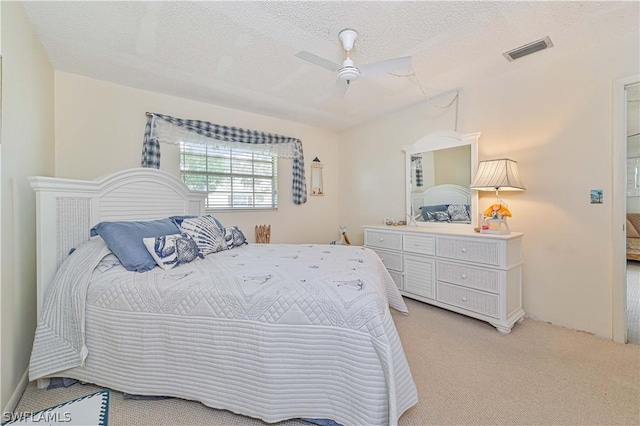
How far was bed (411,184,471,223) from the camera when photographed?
2939 millimetres

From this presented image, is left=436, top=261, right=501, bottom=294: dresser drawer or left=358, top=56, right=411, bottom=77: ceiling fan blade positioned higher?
left=358, top=56, right=411, bottom=77: ceiling fan blade

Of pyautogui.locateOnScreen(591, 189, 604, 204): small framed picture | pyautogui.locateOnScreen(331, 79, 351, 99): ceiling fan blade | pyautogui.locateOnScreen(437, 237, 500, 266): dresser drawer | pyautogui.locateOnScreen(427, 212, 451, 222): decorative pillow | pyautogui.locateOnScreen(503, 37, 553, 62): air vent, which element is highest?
pyautogui.locateOnScreen(503, 37, 553, 62): air vent

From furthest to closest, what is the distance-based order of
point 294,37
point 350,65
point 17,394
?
point 294,37, point 350,65, point 17,394

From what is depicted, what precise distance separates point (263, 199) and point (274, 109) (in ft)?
4.04

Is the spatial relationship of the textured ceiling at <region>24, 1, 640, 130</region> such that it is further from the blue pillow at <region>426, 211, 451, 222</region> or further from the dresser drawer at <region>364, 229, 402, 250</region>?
the dresser drawer at <region>364, 229, 402, 250</region>

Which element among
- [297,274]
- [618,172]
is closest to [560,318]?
[618,172]

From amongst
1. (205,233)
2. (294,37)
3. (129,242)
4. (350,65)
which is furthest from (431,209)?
(129,242)

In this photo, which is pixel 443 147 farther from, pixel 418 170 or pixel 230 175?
pixel 230 175

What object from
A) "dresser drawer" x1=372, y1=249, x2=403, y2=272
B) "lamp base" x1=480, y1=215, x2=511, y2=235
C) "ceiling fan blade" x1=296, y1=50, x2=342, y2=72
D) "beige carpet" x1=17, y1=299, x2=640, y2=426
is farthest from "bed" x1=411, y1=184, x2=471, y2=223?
"ceiling fan blade" x1=296, y1=50, x2=342, y2=72

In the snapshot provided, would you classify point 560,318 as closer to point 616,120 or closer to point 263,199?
point 616,120

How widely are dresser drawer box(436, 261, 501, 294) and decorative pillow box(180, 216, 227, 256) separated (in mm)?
2159

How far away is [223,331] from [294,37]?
6.77ft

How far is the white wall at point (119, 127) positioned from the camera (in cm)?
253

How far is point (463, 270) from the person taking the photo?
251 centimetres
